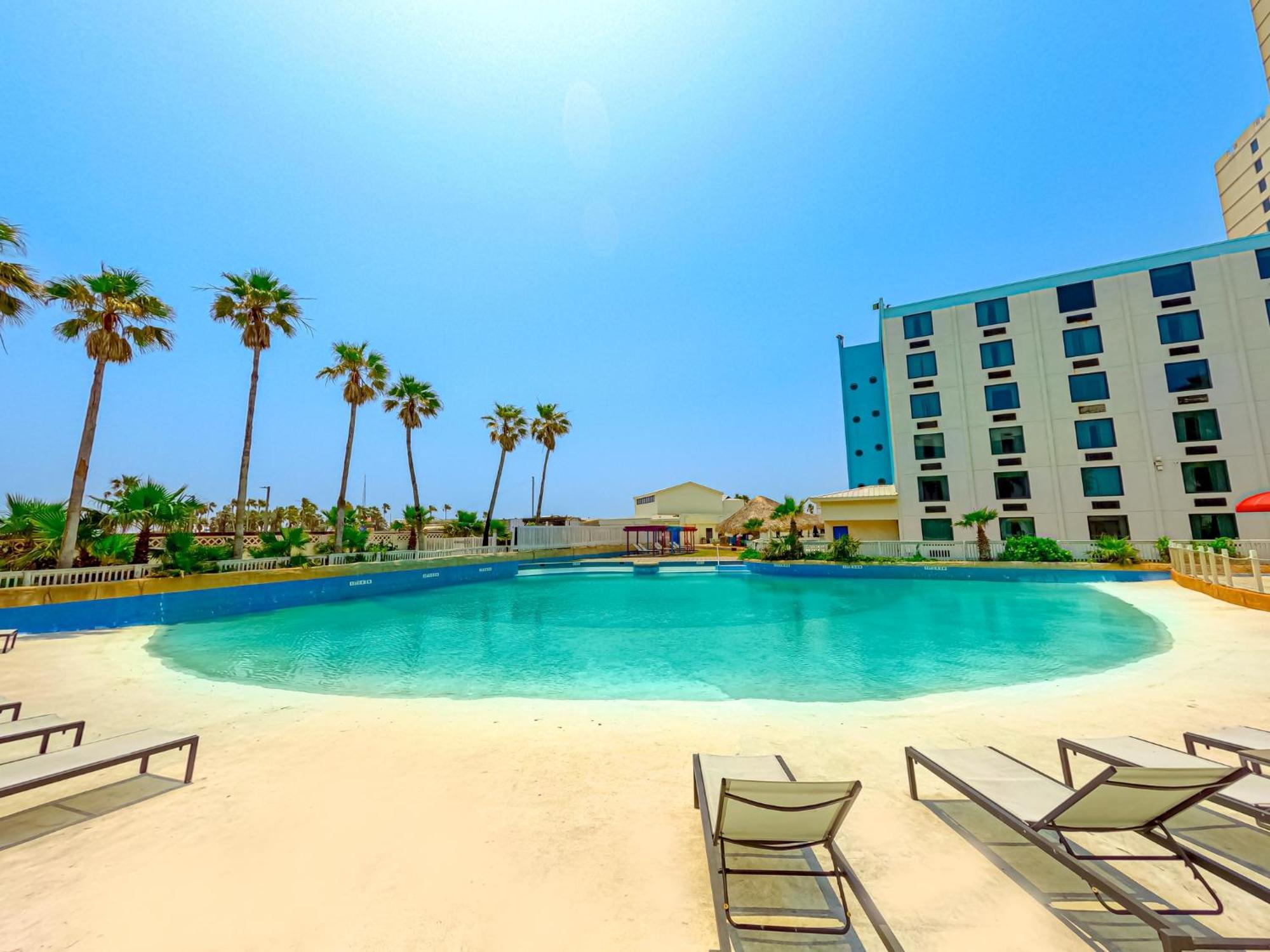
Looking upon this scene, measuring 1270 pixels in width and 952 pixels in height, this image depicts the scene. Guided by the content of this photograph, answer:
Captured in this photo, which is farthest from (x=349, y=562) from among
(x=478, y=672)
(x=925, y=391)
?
(x=925, y=391)

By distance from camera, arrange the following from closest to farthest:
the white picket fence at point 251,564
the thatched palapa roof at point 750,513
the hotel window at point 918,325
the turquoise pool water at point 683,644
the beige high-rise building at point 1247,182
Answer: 1. the turquoise pool water at point 683,644
2. the white picket fence at point 251,564
3. the hotel window at point 918,325
4. the beige high-rise building at point 1247,182
5. the thatched palapa roof at point 750,513

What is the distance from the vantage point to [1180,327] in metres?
23.5

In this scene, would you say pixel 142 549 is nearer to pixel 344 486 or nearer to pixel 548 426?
pixel 344 486

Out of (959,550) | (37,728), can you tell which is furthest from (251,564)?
(959,550)

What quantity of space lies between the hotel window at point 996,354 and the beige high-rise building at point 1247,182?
33.4 m

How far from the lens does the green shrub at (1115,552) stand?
781 inches

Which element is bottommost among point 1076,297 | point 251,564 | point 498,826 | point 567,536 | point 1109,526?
point 498,826

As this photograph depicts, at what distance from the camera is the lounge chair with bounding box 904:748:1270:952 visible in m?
2.16

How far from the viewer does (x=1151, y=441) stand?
23.3 meters

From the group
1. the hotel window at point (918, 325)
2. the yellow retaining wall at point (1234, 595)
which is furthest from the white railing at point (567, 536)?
the yellow retaining wall at point (1234, 595)

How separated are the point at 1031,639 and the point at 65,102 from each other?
2425cm

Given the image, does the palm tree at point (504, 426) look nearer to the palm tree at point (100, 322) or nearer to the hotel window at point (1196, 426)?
the palm tree at point (100, 322)

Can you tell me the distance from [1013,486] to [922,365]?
803cm

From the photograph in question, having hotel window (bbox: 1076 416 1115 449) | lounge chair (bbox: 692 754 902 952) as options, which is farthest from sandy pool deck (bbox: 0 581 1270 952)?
hotel window (bbox: 1076 416 1115 449)
